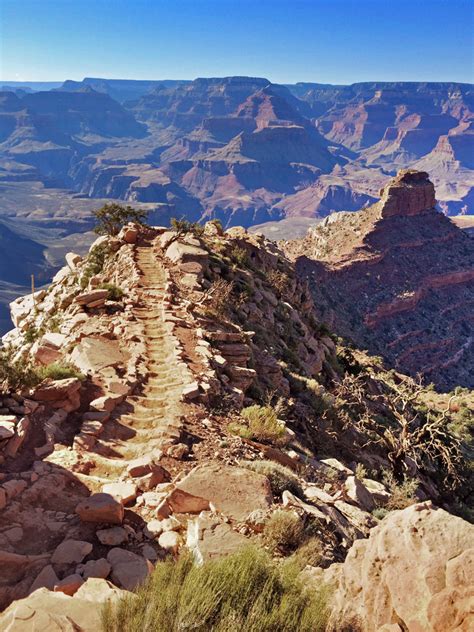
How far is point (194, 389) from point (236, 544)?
5.29 meters

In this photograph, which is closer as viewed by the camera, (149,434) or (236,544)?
(236,544)

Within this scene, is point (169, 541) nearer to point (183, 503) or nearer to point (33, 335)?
point (183, 503)

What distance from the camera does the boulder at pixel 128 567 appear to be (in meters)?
5.73

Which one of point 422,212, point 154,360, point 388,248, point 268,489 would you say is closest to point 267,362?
point 154,360

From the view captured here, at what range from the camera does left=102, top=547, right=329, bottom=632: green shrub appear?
4133mm

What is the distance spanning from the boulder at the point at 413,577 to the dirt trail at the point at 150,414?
15.8 ft

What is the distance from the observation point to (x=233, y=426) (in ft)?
34.4

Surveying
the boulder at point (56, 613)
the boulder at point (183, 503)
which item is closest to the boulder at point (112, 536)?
the boulder at point (183, 503)

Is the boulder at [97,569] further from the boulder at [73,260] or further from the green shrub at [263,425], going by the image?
the boulder at [73,260]

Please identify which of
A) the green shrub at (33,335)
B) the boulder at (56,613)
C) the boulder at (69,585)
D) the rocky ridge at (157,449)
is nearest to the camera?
the boulder at (56,613)

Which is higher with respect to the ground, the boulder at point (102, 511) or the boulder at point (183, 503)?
the boulder at point (102, 511)

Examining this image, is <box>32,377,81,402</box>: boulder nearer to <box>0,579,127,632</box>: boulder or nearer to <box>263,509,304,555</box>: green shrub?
<box>263,509,304,555</box>: green shrub

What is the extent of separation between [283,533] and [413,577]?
2.32m

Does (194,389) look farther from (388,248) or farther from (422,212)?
(422,212)
